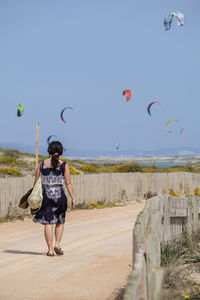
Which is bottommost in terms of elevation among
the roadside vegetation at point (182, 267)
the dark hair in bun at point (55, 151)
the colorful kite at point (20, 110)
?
the roadside vegetation at point (182, 267)

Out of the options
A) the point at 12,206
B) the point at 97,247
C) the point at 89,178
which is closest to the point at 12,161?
the point at 89,178

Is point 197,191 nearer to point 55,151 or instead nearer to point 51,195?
point 51,195

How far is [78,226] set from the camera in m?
13.8

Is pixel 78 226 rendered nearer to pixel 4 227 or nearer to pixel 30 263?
pixel 4 227

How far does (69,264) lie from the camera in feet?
25.3

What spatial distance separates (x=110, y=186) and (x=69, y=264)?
13629 millimetres

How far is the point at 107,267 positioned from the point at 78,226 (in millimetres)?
6377

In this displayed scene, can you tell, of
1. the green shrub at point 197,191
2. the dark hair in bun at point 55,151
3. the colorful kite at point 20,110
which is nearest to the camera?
the dark hair in bun at point 55,151

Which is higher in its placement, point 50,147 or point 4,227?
point 50,147

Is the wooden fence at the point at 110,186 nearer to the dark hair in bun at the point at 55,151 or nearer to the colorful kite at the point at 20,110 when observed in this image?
the colorful kite at the point at 20,110

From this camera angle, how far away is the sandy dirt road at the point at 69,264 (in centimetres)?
612

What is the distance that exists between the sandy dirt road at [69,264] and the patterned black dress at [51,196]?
0.63m

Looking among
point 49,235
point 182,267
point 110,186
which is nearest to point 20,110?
point 110,186

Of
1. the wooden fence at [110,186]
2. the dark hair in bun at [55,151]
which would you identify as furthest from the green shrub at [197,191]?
the dark hair in bun at [55,151]
